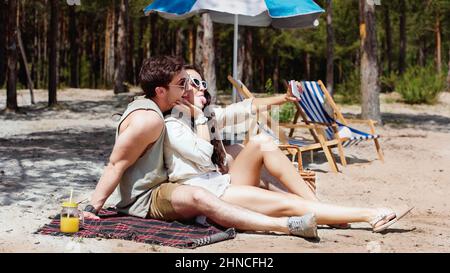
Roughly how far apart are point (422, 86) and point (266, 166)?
16.1 m

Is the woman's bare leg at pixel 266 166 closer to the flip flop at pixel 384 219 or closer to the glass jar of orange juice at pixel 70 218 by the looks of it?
the flip flop at pixel 384 219

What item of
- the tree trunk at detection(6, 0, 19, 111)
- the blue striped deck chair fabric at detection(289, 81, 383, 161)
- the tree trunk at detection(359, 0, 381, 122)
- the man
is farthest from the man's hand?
the tree trunk at detection(6, 0, 19, 111)

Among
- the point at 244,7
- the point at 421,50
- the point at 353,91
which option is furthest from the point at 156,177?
the point at 421,50

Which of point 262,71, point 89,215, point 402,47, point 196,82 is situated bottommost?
point 262,71

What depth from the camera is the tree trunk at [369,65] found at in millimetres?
13211

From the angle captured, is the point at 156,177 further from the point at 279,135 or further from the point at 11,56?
the point at 11,56

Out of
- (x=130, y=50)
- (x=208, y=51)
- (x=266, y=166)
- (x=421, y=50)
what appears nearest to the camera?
(x=266, y=166)

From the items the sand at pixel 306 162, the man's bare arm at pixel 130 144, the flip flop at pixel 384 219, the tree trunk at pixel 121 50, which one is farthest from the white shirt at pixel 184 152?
the tree trunk at pixel 121 50

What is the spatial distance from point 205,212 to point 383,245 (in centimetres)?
110

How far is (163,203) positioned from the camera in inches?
171

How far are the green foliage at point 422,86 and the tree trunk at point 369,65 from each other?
652 centimetres

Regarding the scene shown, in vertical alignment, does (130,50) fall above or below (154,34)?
below

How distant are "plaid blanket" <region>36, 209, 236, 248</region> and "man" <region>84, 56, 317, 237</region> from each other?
7 centimetres

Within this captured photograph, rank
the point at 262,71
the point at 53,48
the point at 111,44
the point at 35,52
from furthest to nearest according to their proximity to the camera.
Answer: the point at 262,71, the point at 35,52, the point at 111,44, the point at 53,48
